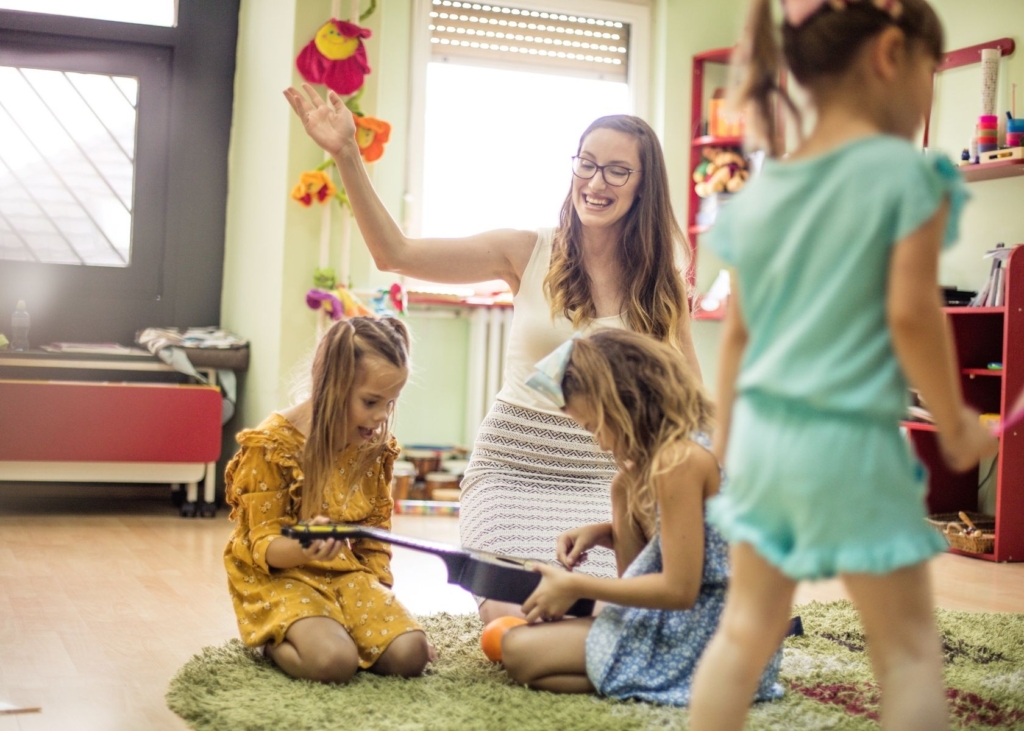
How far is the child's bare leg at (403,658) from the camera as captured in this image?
180 cm

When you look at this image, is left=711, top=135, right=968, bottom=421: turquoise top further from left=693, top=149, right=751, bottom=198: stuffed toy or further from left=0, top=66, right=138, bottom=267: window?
left=0, top=66, right=138, bottom=267: window

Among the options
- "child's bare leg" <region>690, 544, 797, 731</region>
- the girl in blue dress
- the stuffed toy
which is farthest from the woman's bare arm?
Result: the stuffed toy

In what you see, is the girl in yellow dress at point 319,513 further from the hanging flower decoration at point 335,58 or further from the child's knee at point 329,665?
the hanging flower decoration at point 335,58

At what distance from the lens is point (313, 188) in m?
3.63

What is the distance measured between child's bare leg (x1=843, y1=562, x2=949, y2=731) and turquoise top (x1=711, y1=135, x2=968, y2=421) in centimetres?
17

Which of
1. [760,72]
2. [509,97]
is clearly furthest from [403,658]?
[509,97]

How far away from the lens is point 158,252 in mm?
4191

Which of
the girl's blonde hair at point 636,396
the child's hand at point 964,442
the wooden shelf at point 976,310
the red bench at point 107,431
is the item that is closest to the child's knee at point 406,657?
the girl's blonde hair at point 636,396

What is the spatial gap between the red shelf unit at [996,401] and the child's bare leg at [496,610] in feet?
6.41

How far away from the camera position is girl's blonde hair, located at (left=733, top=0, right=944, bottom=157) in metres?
0.97

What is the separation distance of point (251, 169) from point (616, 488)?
270 cm

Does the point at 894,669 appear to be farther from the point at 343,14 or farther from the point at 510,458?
the point at 343,14

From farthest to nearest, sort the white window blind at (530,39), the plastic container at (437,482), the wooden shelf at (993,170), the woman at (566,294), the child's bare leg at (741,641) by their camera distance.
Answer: the white window blind at (530,39) < the plastic container at (437,482) < the wooden shelf at (993,170) < the woman at (566,294) < the child's bare leg at (741,641)

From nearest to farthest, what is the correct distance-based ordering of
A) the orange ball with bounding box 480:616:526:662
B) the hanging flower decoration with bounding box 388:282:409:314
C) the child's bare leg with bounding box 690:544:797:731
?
the child's bare leg with bounding box 690:544:797:731
the orange ball with bounding box 480:616:526:662
the hanging flower decoration with bounding box 388:282:409:314
